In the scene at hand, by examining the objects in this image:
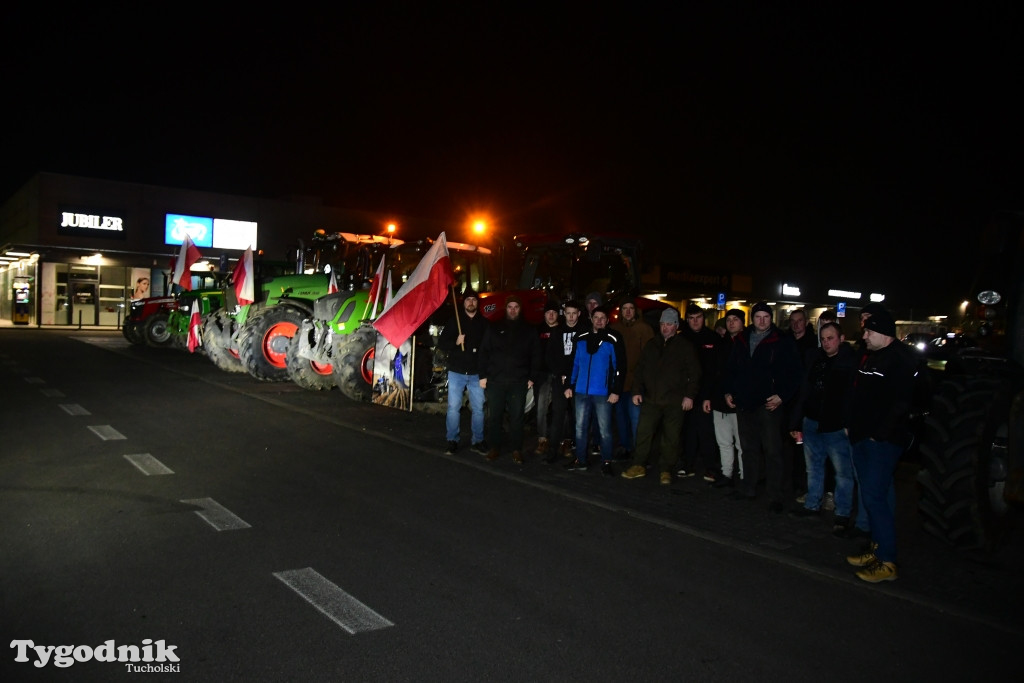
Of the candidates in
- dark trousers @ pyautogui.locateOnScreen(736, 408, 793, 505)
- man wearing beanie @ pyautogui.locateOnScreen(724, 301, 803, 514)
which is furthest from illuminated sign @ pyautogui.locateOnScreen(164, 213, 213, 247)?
dark trousers @ pyautogui.locateOnScreen(736, 408, 793, 505)

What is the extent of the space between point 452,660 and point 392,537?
2118 millimetres

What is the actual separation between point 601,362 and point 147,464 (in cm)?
493

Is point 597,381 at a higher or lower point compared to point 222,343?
higher

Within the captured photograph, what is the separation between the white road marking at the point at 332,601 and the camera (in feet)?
14.0

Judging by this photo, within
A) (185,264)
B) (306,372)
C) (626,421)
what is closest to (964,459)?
(626,421)

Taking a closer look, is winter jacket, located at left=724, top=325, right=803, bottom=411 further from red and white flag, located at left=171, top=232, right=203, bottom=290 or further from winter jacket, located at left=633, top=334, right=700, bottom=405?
red and white flag, located at left=171, top=232, right=203, bottom=290

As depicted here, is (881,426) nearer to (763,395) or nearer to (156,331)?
(763,395)

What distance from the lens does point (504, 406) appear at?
939 centimetres

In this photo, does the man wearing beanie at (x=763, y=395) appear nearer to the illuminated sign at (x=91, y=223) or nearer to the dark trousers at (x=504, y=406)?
Result: the dark trousers at (x=504, y=406)

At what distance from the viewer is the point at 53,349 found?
23.5 meters

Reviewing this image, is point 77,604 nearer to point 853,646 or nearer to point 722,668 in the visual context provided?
point 722,668

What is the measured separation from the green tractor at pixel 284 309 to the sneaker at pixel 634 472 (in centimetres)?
788

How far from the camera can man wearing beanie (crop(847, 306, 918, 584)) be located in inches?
211

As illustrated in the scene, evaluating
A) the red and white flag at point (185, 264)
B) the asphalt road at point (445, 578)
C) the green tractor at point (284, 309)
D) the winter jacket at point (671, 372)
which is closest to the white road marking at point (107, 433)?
the asphalt road at point (445, 578)
